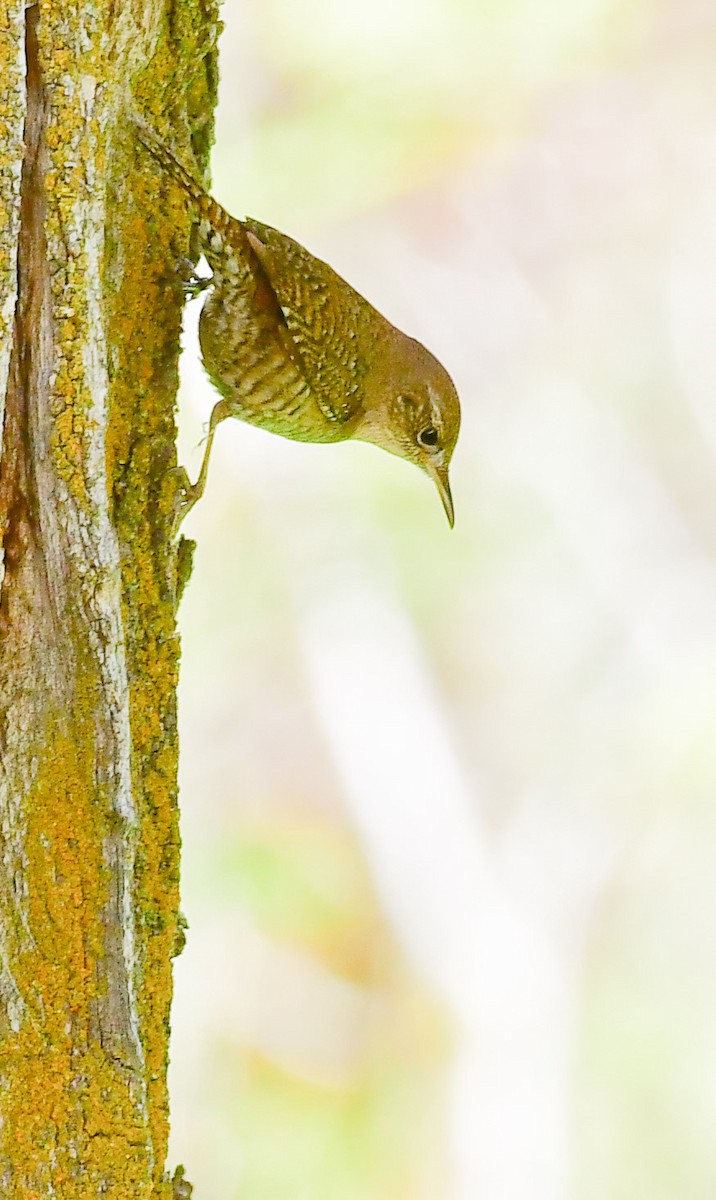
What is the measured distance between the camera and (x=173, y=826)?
72.2 inches

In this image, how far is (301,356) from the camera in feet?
7.34

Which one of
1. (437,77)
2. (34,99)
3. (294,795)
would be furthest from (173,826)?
(437,77)

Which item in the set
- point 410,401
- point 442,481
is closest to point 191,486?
point 410,401

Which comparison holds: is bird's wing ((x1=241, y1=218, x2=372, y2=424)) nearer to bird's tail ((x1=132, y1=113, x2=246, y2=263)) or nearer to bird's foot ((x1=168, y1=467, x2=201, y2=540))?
bird's tail ((x1=132, y1=113, x2=246, y2=263))

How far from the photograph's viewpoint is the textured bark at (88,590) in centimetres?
159

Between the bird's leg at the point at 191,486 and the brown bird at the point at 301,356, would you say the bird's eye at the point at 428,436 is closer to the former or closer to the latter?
the brown bird at the point at 301,356

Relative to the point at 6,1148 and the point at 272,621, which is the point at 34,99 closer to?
the point at 6,1148

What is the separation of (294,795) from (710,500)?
1.44 metres

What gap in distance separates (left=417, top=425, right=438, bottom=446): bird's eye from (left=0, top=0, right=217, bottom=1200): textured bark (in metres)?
0.85

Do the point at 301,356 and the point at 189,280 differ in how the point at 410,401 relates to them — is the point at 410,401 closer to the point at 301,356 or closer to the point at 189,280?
the point at 301,356

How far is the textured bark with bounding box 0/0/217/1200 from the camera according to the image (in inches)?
62.5

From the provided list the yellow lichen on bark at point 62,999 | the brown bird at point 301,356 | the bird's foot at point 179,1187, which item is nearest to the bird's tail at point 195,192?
the brown bird at point 301,356

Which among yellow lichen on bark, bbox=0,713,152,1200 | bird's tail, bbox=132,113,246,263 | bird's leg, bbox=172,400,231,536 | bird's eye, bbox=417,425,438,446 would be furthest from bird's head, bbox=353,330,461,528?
yellow lichen on bark, bbox=0,713,152,1200

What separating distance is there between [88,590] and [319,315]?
0.81 meters
